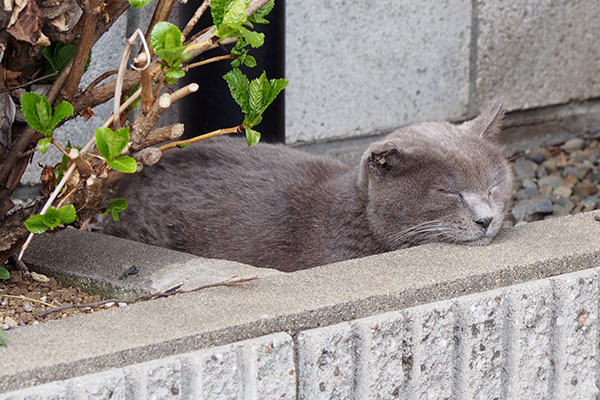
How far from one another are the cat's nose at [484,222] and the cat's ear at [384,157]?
0.29 meters

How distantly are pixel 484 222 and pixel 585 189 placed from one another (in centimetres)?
177

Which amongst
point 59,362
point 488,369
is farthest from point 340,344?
point 59,362

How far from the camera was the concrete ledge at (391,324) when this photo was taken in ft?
6.23

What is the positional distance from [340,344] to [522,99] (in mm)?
2683

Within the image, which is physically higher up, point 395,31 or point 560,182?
point 395,31

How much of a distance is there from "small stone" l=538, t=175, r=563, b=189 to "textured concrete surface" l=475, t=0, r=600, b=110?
36cm

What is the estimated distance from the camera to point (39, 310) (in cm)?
226

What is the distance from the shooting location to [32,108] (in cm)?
206

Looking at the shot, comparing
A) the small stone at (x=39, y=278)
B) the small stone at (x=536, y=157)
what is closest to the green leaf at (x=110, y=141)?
the small stone at (x=39, y=278)

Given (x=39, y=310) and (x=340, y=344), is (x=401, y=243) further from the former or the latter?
(x=39, y=310)

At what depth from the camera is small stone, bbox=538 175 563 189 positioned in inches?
169

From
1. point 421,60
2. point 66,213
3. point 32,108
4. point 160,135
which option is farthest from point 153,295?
point 421,60

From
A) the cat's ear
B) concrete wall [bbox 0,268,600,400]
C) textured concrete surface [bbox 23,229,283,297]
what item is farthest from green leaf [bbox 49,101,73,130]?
the cat's ear

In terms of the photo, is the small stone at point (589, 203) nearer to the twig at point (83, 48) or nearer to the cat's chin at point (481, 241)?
the cat's chin at point (481, 241)
